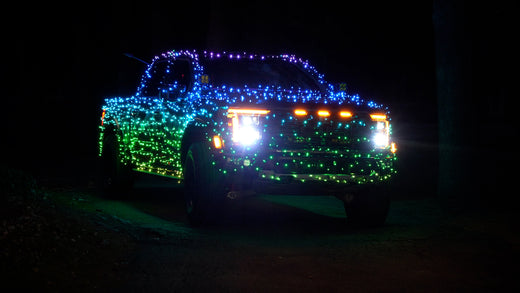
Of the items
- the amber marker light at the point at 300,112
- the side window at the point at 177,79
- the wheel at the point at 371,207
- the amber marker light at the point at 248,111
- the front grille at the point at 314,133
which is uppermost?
the side window at the point at 177,79

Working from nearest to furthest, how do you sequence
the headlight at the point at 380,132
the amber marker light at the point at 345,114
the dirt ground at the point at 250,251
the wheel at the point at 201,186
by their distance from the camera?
the dirt ground at the point at 250,251 → the wheel at the point at 201,186 → the amber marker light at the point at 345,114 → the headlight at the point at 380,132

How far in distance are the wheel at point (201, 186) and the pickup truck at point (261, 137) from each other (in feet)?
0.04

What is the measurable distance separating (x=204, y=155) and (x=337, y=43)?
16855mm

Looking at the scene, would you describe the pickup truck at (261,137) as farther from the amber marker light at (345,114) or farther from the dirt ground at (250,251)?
the dirt ground at (250,251)

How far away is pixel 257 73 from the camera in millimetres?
9961

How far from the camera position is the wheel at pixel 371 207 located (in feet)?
28.4

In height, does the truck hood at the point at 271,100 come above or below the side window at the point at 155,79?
below

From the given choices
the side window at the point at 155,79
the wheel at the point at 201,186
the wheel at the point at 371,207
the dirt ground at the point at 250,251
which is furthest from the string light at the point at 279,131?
the side window at the point at 155,79

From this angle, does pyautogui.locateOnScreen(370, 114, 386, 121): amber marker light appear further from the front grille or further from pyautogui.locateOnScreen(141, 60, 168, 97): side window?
pyautogui.locateOnScreen(141, 60, 168, 97): side window

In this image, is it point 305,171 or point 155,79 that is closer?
point 305,171

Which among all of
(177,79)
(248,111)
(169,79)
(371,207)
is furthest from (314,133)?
(169,79)

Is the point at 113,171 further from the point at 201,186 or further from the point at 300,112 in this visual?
the point at 300,112

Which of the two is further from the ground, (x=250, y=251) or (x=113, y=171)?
(x=113, y=171)

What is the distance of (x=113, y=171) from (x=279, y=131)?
14.0 feet
